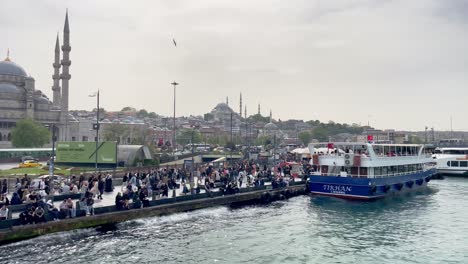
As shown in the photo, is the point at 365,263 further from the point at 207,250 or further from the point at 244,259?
the point at 207,250

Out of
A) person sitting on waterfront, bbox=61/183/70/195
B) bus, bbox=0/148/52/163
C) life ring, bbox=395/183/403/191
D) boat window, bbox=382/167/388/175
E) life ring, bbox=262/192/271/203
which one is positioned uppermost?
bus, bbox=0/148/52/163

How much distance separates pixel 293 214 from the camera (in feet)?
88.6

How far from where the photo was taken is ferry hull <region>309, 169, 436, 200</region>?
3186 cm

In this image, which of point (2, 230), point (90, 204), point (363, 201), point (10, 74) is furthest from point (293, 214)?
point (10, 74)

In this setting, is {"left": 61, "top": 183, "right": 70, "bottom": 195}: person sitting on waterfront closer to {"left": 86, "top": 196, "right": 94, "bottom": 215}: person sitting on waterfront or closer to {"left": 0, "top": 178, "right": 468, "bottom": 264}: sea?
{"left": 86, "top": 196, "right": 94, "bottom": 215}: person sitting on waterfront

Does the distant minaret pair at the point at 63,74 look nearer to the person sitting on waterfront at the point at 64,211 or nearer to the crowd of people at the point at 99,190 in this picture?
the crowd of people at the point at 99,190

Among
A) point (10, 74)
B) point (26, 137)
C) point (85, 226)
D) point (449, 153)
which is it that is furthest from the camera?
point (10, 74)

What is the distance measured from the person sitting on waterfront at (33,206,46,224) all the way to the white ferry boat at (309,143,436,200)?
21.4 m

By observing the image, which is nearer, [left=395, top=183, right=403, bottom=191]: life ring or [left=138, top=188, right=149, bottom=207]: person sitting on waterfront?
[left=138, top=188, right=149, bottom=207]: person sitting on waterfront

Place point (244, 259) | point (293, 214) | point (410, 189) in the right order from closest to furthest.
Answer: point (244, 259)
point (293, 214)
point (410, 189)

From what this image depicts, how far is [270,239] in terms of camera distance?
20.4 metres

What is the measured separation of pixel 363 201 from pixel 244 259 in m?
17.7

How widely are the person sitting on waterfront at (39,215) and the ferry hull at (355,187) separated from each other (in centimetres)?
2138

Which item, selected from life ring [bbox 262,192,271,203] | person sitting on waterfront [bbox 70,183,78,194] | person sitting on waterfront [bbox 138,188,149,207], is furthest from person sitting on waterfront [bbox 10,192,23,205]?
life ring [bbox 262,192,271,203]
